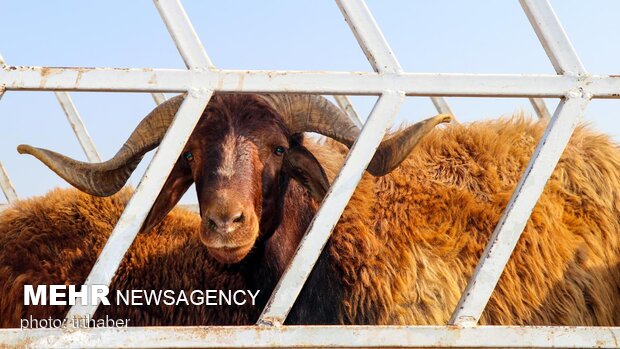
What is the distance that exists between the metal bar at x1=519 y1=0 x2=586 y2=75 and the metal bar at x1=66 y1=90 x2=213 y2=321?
4.84 feet

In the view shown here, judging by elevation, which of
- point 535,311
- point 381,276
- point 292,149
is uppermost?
point 292,149

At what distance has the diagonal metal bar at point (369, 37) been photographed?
355 centimetres

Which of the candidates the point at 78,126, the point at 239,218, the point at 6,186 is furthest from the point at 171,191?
the point at 6,186

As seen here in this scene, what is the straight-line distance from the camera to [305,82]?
3488mm

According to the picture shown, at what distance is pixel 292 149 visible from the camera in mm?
5062

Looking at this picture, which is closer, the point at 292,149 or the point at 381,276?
the point at 381,276

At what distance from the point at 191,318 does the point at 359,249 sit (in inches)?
54.9

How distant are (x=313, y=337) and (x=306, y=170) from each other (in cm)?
182

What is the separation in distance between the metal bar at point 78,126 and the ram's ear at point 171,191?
4455 mm

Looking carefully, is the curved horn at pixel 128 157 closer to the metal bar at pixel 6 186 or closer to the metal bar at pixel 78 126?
the metal bar at pixel 78 126

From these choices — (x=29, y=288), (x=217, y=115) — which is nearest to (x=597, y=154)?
(x=217, y=115)

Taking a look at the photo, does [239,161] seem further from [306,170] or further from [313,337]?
[313,337]

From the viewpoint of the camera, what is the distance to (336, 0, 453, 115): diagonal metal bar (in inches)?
140

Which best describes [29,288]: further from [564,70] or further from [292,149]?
[564,70]
